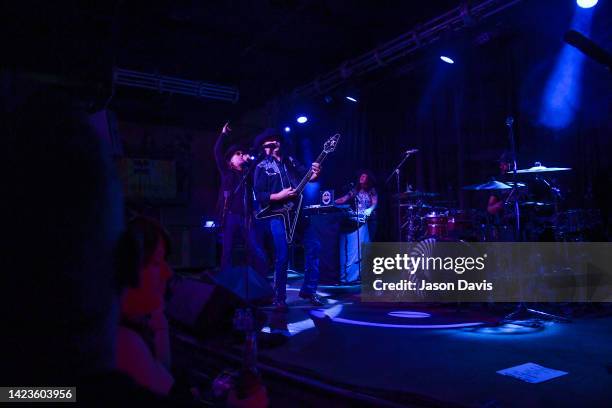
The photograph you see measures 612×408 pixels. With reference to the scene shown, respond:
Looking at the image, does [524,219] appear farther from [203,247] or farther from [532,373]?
[203,247]

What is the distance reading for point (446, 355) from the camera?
314 centimetres

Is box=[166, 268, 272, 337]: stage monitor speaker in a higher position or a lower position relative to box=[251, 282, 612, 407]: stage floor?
higher

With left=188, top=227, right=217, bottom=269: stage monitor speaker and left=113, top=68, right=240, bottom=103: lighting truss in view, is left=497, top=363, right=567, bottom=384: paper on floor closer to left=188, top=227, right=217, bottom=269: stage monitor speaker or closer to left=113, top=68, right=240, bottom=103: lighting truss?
left=113, top=68, right=240, bottom=103: lighting truss

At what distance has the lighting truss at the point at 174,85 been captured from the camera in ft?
31.4

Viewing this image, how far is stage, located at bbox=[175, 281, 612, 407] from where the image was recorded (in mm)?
2322

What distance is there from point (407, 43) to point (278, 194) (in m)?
4.04

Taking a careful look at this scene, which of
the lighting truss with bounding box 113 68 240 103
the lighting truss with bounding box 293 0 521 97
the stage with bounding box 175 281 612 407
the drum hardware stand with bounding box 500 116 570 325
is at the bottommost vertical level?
the stage with bounding box 175 281 612 407

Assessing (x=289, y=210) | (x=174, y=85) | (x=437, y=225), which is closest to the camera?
(x=289, y=210)

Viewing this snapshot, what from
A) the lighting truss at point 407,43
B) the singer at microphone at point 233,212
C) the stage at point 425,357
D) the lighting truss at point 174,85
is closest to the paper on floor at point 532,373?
the stage at point 425,357

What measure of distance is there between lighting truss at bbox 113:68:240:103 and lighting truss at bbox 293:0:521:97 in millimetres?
2062

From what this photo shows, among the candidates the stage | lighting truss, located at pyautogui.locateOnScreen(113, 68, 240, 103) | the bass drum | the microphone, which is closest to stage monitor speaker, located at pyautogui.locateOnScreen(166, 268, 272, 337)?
the stage

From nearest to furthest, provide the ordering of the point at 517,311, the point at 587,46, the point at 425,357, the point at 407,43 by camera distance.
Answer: the point at 587,46
the point at 425,357
the point at 517,311
the point at 407,43

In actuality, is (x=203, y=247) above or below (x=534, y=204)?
below

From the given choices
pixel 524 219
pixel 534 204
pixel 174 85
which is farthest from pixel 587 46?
pixel 174 85
